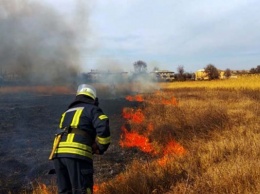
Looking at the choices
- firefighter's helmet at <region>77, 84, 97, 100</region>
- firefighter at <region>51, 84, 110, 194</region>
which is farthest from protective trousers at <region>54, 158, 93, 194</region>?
firefighter's helmet at <region>77, 84, 97, 100</region>

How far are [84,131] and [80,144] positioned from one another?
18 centimetres

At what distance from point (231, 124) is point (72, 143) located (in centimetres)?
776

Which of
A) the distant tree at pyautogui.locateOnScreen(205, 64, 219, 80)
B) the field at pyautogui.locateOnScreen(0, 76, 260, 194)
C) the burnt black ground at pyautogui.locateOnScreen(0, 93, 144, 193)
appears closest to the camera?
the field at pyautogui.locateOnScreen(0, 76, 260, 194)

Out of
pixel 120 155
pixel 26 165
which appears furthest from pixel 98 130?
pixel 120 155

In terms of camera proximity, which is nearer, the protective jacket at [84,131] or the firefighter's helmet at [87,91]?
the protective jacket at [84,131]

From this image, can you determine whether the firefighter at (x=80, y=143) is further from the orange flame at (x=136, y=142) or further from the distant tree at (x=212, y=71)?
the distant tree at (x=212, y=71)

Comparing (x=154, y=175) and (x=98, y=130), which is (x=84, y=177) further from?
(x=154, y=175)

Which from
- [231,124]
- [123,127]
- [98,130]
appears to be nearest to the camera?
[98,130]

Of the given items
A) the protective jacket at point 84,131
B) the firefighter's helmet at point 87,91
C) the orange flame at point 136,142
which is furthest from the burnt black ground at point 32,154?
the firefighter's helmet at point 87,91

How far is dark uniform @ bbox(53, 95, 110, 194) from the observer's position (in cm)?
423

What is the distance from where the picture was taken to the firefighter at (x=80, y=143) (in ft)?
13.9

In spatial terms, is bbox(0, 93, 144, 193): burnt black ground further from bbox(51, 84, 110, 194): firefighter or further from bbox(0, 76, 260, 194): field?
bbox(51, 84, 110, 194): firefighter

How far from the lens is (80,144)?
→ 4.25 metres

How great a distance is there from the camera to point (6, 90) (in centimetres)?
2844
